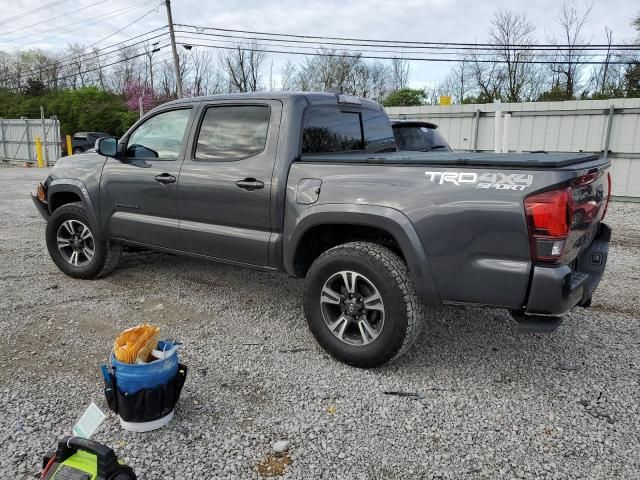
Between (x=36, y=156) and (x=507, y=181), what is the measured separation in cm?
2627

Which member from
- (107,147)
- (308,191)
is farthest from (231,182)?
(107,147)

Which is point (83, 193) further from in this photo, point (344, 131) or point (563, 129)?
point (563, 129)

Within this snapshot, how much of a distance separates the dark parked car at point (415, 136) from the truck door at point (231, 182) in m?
4.34

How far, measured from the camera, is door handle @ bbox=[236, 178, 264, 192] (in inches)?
139

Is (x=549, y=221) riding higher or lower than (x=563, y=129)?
lower

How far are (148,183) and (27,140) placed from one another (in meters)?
24.1

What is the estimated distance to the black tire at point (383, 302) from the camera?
2961mm

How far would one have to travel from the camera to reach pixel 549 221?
8.21ft

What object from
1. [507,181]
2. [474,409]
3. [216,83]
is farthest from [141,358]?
[216,83]

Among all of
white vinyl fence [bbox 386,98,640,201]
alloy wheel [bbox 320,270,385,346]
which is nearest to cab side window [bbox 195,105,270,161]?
alloy wheel [bbox 320,270,385,346]

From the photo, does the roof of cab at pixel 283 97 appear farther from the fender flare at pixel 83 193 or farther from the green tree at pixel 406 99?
the green tree at pixel 406 99

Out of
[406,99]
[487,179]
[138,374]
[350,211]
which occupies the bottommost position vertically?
[138,374]

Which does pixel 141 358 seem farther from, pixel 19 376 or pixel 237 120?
pixel 237 120

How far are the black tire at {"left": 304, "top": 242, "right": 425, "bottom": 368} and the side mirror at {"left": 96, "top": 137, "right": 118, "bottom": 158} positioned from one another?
2.39 metres
